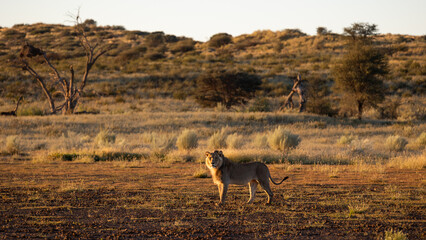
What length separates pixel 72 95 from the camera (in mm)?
29281

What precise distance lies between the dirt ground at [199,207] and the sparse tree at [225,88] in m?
21.8

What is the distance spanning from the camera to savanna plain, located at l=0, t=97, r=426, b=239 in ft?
22.3

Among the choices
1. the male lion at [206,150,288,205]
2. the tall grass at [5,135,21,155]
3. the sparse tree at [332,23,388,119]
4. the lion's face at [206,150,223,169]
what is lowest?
the tall grass at [5,135,21,155]

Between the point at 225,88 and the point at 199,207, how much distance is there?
26.8 meters

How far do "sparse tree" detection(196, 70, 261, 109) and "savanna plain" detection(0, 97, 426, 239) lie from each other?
11377 millimetres

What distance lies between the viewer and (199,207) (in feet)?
27.2

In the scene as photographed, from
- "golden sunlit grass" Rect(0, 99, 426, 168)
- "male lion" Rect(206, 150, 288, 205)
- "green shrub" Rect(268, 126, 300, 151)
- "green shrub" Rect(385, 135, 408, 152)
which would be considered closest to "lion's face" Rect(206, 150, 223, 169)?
"male lion" Rect(206, 150, 288, 205)

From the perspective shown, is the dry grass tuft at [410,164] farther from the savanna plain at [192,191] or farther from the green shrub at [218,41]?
the green shrub at [218,41]

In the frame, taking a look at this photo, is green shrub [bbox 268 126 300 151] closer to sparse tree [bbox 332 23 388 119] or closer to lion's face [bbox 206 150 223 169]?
lion's face [bbox 206 150 223 169]

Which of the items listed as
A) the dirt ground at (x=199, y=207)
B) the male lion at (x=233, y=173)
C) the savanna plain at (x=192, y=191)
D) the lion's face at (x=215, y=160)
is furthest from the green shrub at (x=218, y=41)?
the lion's face at (x=215, y=160)

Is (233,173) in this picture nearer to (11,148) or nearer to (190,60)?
(11,148)

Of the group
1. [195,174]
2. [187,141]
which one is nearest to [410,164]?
[195,174]

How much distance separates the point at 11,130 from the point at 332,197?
19.0 m

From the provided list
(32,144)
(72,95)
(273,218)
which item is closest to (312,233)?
→ (273,218)
